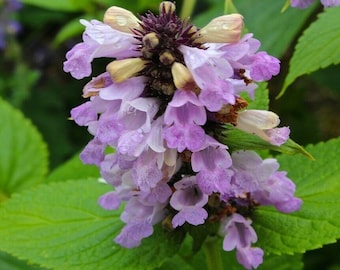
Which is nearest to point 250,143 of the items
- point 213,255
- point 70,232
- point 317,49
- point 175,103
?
point 175,103

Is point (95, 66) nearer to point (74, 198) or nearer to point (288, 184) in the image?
point (74, 198)

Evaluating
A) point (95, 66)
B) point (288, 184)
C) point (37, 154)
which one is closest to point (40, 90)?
point (95, 66)

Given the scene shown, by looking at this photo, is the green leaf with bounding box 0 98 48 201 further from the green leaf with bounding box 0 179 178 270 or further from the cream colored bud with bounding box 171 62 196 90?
the cream colored bud with bounding box 171 62 196 90

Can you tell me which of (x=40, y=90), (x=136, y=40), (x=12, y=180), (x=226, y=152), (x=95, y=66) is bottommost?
(x=40, y=90)

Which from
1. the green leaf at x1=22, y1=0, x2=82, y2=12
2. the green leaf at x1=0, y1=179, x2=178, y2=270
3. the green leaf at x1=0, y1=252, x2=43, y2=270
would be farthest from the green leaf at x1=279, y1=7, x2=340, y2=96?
the green leaf at x1=22, y1=0, x2=82, y2=12

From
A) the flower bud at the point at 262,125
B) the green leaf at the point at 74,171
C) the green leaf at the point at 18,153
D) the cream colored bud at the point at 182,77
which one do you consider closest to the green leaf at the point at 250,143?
the flower bud at the point at 262,125

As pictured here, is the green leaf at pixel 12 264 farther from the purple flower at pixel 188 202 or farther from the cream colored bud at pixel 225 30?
the cream colored bud at pixel 225 30
